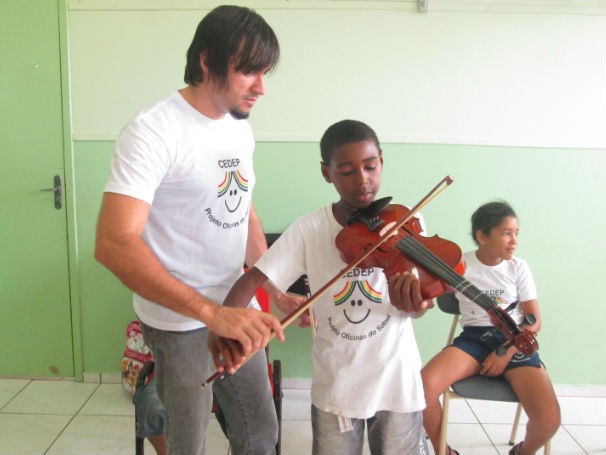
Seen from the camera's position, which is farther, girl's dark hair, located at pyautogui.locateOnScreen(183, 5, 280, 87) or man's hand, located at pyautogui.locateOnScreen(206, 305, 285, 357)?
girl's dark hair, located at pyautogui.locateOnScreen(183, 5, 280, 87)

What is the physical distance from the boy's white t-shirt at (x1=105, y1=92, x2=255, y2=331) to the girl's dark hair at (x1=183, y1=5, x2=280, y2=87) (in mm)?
131

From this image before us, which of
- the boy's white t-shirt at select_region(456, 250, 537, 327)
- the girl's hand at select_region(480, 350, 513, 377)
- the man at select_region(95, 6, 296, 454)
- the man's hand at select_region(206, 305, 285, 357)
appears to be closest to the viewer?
the man's hand at select_region(206, 305, 285, 357)

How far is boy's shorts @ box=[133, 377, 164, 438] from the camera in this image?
176 centimetres

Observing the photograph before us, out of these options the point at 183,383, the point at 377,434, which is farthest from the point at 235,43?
the point at 377,434

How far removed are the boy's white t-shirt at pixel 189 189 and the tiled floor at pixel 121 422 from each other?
1183mm

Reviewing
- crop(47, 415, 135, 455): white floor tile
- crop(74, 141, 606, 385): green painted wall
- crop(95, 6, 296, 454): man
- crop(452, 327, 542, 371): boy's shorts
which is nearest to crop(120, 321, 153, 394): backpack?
crop(47, 415, 135, 455): white floor tile

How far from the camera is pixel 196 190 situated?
4.02ft

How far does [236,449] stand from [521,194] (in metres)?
1.91

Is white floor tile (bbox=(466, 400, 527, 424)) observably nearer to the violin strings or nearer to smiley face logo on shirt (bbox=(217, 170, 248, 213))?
the violin strings

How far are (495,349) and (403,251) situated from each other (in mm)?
996

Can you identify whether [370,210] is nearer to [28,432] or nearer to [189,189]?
[189,189]

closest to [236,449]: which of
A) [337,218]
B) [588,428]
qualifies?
[337,218]

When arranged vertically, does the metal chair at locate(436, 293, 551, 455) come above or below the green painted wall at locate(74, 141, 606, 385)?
below

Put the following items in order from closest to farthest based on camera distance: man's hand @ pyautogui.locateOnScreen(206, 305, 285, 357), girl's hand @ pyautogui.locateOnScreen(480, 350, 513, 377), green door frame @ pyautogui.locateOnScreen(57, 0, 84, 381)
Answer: man's hand @ pyautogui.locateOnScreen(206, 305, 285, 357), girl's hand @ pyautogui.locateOnScreen(480, 350, 513, 377), green door frame @ pyautogui.locateOnScreen(57, 0, 84, 381)
